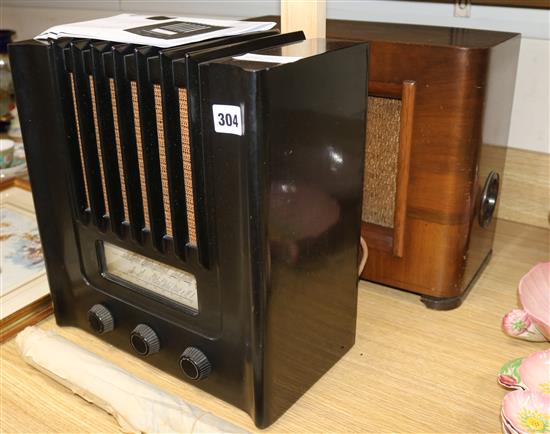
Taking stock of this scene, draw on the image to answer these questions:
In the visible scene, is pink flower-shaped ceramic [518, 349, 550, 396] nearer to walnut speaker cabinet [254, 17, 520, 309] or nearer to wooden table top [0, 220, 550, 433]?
wooden table top [0, 220, 550, 433]

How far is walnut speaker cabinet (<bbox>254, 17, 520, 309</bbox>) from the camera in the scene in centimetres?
69

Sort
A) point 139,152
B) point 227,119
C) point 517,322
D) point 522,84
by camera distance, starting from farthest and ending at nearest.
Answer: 1. point 522,84
2. point 517,322
3. point 139,152
4. point 227,119

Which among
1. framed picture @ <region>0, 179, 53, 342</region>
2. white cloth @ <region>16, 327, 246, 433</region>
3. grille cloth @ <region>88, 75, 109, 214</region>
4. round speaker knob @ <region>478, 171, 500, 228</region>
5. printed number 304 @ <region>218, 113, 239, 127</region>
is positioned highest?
printed number 304 @ <region>218, 113, 239, 127</region>

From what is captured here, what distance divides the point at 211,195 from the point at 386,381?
298 mm

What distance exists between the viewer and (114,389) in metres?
0.63

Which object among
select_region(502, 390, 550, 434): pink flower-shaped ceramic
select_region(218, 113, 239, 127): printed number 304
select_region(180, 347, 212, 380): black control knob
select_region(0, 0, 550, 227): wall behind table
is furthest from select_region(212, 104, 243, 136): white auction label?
select_region(0, 0, 550, 227): wall behind table

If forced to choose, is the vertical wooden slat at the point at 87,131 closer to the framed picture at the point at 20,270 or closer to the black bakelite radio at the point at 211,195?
the black bakelite radio at the point at 211,195

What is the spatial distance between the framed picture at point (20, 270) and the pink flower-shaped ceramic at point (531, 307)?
23.0 inches

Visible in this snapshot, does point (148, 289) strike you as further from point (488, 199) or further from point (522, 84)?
point (522, 84)

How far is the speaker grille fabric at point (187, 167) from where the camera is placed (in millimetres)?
540

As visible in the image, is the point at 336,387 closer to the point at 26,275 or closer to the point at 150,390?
the point at 150,390

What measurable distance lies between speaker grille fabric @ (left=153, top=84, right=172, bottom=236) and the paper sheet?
0.15ft

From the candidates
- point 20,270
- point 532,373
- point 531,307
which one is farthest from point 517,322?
point 20,270

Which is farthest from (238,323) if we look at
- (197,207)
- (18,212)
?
(18,212)
